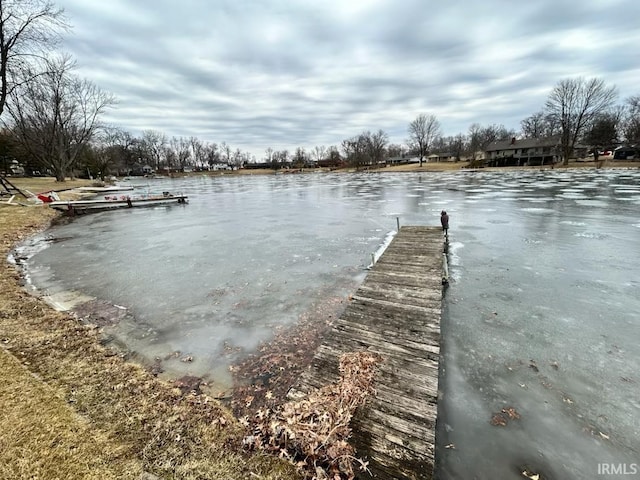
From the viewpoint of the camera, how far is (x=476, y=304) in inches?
199

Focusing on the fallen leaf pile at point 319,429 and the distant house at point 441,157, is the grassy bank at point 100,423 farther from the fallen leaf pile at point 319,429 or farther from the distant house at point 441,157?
the distant house at point 441,157

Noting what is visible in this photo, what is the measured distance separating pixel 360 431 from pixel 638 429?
2698 mm

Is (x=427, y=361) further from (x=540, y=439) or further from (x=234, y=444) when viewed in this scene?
(x=234, y=444)

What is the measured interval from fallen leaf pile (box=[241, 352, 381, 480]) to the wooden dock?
9 cm

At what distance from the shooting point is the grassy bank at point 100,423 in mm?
2129

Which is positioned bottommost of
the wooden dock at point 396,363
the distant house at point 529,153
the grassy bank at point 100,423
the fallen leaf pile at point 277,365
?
the fallen leaf pile at point 277,365

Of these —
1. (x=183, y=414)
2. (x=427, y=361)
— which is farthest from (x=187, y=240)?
(x=427, y=361)

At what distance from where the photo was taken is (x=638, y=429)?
2.65 metres

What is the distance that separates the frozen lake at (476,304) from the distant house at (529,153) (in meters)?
60.3

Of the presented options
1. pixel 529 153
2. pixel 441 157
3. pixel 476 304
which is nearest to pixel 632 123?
pixel 529 153
